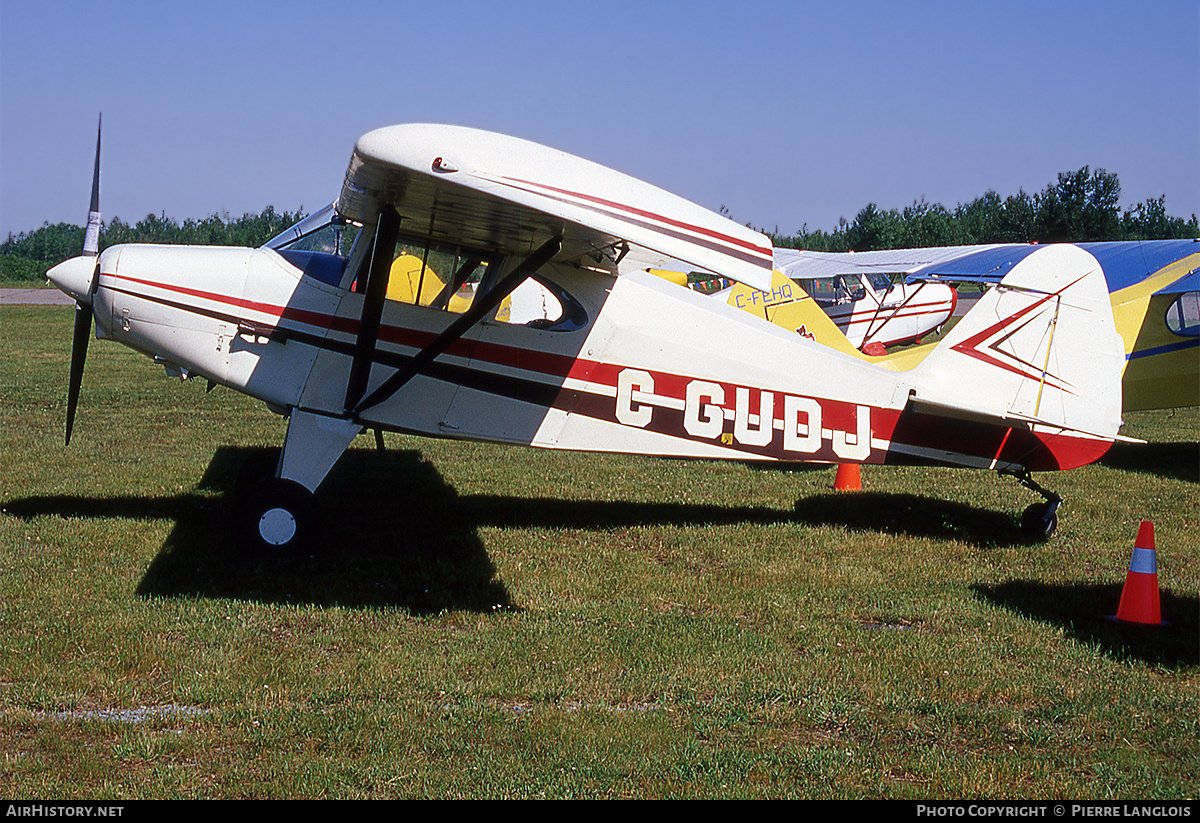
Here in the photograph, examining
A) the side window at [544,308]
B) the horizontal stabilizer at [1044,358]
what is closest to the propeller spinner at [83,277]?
the side window at [544,308]

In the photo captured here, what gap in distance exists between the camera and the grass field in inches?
155

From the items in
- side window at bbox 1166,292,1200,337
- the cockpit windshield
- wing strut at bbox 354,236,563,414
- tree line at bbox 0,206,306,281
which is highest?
side window at bbox 1166,292,1200,337

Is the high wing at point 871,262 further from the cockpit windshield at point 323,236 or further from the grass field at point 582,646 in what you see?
the cockpit windshield at point 323,236

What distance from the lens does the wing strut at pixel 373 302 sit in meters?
6.13

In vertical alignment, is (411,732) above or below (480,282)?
below

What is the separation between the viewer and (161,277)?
6.70m

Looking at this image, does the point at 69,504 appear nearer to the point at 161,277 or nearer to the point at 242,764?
the point at 161,277

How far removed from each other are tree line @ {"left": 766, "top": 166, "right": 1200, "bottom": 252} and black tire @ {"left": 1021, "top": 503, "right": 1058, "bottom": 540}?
138 feet

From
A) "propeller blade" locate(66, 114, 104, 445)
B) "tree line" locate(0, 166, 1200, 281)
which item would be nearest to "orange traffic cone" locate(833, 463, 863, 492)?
"propeller blade" locate(66, 114, 104, 445)

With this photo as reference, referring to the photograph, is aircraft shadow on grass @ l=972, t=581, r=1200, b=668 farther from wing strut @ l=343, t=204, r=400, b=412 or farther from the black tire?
wing strut @ l=343, t=204, r=400, b=412

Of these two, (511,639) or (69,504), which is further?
(69,504)

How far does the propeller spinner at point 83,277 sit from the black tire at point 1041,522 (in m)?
7.32

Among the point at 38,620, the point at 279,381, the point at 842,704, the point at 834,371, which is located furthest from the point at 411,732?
the point at 834,371

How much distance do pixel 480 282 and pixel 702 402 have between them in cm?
186
